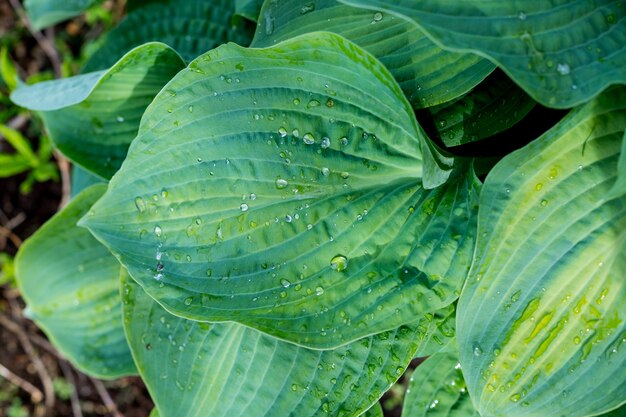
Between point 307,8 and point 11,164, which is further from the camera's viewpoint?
point 11,164

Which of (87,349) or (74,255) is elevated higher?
(74,255)

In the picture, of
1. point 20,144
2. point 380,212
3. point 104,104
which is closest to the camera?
point 380,212

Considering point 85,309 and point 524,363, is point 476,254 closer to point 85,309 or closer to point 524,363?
point 524,363

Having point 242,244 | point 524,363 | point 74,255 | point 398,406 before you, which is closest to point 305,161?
point 242,244

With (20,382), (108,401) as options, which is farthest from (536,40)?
(20,382)

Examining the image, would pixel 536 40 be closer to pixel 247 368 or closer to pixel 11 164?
pixel 247 368
